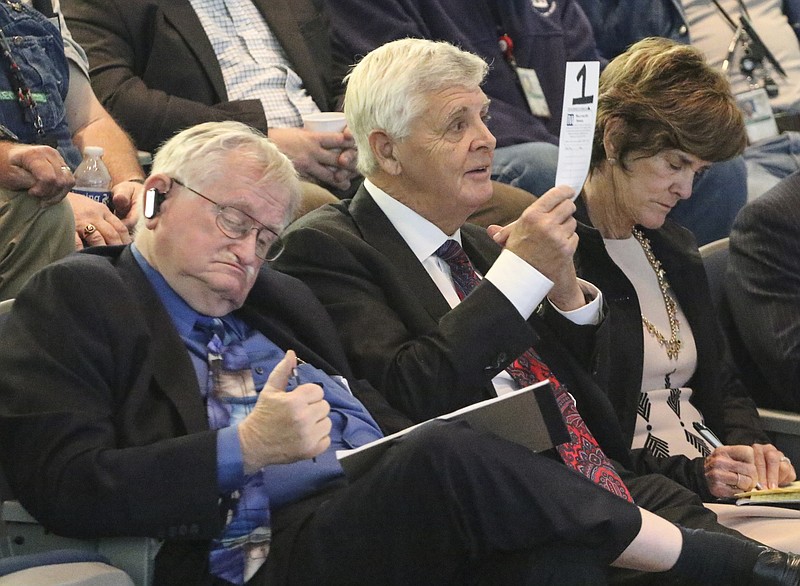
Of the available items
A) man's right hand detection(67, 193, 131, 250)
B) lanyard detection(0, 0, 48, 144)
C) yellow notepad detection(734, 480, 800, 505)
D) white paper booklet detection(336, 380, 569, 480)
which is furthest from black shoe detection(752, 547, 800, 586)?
lanyard detection(0, 0, 48, 144)

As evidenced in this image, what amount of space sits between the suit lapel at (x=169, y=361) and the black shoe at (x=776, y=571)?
100cm

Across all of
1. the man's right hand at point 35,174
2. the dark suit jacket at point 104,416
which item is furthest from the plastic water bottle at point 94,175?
the dark suit jacket at point 104,416

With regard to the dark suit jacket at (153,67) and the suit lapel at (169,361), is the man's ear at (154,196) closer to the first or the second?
the suit lapel at (169,361)

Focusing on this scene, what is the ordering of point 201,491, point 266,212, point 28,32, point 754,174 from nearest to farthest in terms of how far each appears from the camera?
point 201,491, point 266,212, point 28,32, point 754,174

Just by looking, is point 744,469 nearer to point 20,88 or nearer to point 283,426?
point 283,426

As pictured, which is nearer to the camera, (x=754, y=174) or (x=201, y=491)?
(x=201, y=491)

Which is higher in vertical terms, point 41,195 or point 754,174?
point 41,195

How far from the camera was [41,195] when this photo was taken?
8.61ft

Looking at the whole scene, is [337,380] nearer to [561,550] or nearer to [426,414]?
Answer: [426,414]

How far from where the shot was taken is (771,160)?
5.04m

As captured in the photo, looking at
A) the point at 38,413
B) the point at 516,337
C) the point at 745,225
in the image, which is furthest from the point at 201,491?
the point at 745,225

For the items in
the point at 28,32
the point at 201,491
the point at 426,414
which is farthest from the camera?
the point at 28,32

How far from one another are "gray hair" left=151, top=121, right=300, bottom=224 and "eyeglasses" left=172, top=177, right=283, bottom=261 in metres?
0.03

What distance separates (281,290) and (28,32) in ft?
3.53
